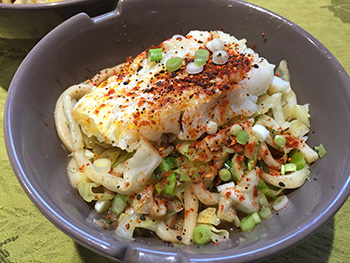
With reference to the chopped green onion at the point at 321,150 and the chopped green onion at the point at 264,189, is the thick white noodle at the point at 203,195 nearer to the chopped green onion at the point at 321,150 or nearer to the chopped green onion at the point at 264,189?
the chopped green onion at the point at 264,189

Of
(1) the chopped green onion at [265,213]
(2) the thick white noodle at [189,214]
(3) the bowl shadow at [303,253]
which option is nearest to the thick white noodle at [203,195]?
(2) the thick white noodle at [189,214]

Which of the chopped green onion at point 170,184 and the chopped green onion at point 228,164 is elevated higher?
the chopped green onion at point 228,164

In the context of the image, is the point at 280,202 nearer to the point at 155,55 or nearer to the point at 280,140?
the point at 280,140

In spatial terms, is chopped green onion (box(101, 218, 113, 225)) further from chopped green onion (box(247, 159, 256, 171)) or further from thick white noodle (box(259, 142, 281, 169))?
thick white noodle (box(259, 142, 281, 169))

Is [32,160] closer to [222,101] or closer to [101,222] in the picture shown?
[101,222]

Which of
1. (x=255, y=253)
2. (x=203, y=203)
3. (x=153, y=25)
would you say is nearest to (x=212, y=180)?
(x=203, y=203)

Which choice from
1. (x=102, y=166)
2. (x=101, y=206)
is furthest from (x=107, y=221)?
(x=102, y=166)

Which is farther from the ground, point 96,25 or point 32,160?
point 96,25
